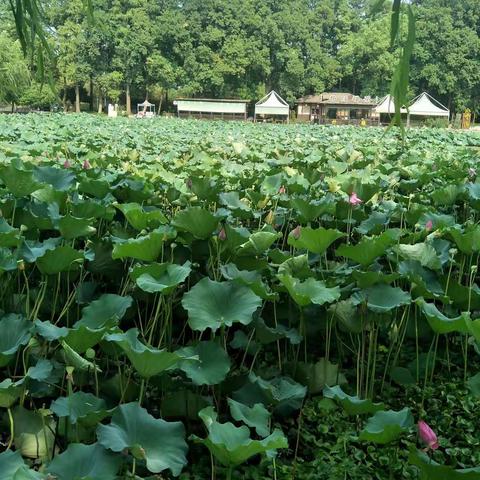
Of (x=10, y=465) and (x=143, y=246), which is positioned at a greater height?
(x=143, y=246)

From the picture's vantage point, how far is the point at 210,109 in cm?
3791

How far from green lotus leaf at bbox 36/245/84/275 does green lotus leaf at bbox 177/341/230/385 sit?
1.43 feet

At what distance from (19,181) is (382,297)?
4.33ft

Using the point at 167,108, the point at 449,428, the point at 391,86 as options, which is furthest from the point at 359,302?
the point at 167,108

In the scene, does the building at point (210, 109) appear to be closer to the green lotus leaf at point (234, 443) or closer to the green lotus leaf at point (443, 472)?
the green lotus leaf at point (234, 443)

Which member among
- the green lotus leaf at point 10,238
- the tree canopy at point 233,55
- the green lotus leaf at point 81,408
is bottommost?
the green lotus leaf at point 81,408

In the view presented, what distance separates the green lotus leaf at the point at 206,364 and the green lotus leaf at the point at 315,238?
0.54 meters

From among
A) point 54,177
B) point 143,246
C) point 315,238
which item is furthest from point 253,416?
point 54,177

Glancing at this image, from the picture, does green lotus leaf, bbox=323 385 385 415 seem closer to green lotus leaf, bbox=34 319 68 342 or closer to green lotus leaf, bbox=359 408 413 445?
green lotus leaf, bbox=359 408 413 445

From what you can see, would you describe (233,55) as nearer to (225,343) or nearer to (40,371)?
(225,343)

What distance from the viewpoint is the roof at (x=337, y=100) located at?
43294mm

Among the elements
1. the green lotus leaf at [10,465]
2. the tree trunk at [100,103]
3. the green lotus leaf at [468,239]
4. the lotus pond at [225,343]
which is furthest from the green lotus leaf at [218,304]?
the tree trunk at [100,103]

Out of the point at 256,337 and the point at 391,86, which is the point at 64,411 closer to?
the point at 256,337

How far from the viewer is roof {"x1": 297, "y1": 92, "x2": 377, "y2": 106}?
43.3 m
